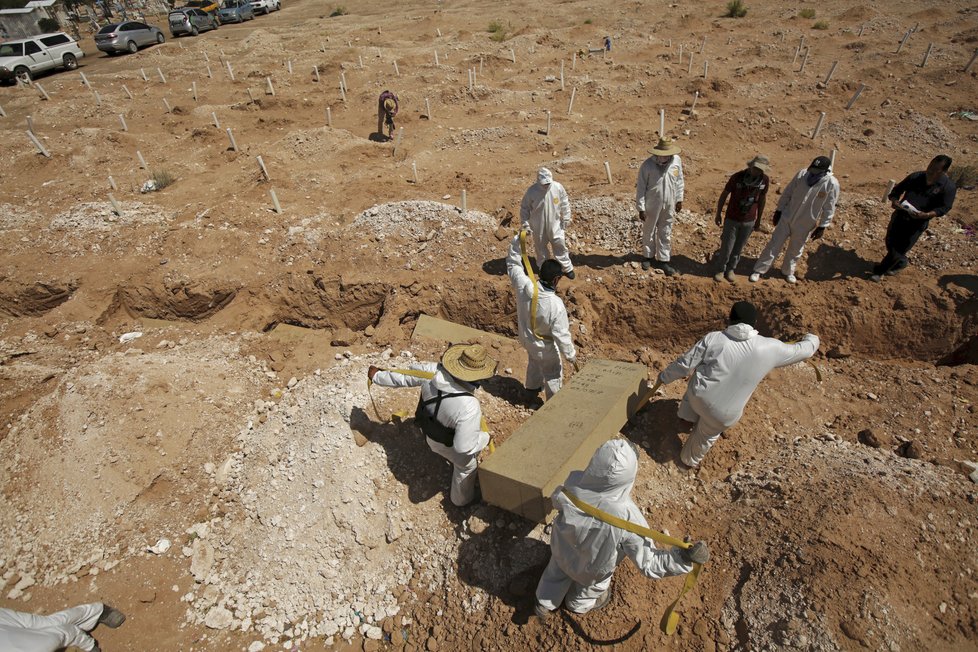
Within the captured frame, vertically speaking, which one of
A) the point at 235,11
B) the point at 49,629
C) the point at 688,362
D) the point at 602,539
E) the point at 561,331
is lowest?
the point at 49,629

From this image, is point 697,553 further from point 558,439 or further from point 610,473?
point 558,439

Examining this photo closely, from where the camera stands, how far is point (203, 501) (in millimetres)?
4844

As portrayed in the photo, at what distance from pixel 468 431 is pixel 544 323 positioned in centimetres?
137

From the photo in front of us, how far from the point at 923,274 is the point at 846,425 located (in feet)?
10.3

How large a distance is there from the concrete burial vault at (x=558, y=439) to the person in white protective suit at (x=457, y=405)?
23 cm

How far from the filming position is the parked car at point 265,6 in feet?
89.9

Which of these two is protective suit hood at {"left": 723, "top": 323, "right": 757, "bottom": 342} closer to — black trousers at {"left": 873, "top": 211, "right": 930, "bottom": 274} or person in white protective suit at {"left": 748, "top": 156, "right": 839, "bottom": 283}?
person in white protective suit at {"left": 748, "top": 156, "right": 839, "bottom": 283}

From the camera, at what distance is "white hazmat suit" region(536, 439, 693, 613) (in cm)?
289

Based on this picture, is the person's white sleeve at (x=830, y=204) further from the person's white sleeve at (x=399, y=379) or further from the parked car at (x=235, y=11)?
the parked car at (x=235, y=11)

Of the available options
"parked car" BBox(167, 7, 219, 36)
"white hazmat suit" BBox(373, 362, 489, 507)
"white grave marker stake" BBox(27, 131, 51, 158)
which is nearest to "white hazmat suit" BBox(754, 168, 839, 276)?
"white hazmat suit" BBox(373, 362, 489, 507)

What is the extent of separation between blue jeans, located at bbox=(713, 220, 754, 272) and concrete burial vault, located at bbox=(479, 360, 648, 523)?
294 centimetres

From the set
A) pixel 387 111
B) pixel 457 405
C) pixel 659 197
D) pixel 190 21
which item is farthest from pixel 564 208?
pixel 190 21

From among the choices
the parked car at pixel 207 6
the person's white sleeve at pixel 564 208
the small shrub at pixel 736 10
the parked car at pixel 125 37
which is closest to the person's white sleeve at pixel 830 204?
the person's white sleeve at pixel 564 208

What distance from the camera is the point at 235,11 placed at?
26.1 metres
